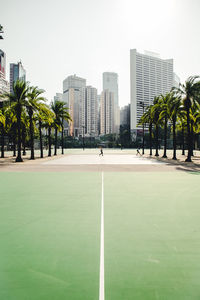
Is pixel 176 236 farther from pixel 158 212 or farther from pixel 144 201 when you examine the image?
pixel 144 201

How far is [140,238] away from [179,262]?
1.28 metres

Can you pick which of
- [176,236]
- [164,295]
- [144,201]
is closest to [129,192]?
[144,201]

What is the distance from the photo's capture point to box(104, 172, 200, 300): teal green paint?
3777 millimetres

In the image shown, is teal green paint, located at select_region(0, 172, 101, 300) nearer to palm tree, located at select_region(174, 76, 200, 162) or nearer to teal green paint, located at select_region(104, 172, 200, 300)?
teal green paint, located at select_region(104, 172, 200, 300)

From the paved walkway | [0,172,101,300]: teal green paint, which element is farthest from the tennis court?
the paved walkway

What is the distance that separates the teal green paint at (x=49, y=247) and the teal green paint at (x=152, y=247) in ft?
1.40

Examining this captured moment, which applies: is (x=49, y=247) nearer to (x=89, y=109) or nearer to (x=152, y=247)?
(x=152, y=247)

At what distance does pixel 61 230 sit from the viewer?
6258 mm

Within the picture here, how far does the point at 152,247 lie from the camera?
17.1ft

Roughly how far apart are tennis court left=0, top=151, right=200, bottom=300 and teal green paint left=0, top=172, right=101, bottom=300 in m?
0.02

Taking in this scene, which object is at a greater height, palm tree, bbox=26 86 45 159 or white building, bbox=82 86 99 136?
white building, bbox=82 86 99 136

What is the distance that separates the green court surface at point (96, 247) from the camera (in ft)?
12.4

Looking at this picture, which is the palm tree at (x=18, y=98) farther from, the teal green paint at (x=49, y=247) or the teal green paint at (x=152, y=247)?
the teal green paint at (x=152, y=247)

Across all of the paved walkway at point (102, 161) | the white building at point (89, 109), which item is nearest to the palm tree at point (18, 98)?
the paved walkway at point (102, 161)
